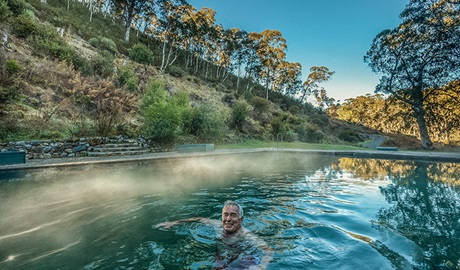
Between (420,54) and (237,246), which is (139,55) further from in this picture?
(237,246)

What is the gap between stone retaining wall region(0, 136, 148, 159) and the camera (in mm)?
7742

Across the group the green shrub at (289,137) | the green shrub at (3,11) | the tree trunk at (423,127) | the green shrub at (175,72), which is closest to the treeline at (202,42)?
the green shrub at (175,72)

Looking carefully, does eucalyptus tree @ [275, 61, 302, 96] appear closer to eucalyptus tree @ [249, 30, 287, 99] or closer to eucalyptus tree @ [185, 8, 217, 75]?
eucalyptus tree @ [249, 30, 287, 99]

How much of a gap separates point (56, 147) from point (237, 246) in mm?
8395

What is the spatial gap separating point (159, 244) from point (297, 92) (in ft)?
156

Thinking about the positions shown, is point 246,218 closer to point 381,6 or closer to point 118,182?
point 118,182

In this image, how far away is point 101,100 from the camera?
40.6 feet

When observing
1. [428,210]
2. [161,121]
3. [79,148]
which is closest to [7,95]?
[79,148]

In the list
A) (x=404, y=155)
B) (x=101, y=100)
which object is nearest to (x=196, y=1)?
(x=101, y=100)

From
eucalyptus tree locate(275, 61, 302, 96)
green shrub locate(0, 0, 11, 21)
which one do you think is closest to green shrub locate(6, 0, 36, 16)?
green shrub locate(0, 0, 11, 21)

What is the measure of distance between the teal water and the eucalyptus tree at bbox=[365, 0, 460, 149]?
10.3 metres

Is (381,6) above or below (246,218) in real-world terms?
above

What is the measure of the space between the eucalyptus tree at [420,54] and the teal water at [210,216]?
10263 millimetres

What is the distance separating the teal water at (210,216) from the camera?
110 inches
